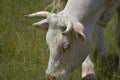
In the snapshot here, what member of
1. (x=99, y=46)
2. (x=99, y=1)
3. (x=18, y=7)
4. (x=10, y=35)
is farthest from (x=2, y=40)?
(x=18, y=7)

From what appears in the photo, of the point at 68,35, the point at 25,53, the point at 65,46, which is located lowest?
the point at 25,53

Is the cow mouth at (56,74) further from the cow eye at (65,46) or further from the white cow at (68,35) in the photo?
the cow eye at (65,46)

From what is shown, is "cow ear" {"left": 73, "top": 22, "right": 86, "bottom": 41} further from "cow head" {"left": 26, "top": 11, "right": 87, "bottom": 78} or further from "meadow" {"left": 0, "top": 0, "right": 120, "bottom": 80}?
"meadow" {"left": 0, "top": 0, "right": 120, "bottom": 80}

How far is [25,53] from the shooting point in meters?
6.68

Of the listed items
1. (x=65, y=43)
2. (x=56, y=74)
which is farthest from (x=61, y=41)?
(x=56, y=74)

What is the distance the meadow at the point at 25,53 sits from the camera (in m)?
5.57

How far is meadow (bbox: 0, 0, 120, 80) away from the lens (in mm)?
5565

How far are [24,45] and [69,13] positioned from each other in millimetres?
1693

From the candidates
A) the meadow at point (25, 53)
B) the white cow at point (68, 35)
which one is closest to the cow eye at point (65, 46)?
the white cow at point (68, 35)

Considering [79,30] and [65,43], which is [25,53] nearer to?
[65,43]

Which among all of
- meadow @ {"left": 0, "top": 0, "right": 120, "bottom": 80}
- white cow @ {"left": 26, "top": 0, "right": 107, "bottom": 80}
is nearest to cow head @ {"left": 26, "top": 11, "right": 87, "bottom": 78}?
white cow @ {"left": 26, "top": 0, "right": 107, "bottom": 80}

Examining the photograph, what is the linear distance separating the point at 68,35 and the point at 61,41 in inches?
4.0

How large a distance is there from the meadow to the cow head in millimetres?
196

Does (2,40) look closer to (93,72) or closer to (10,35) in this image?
(10,35)
